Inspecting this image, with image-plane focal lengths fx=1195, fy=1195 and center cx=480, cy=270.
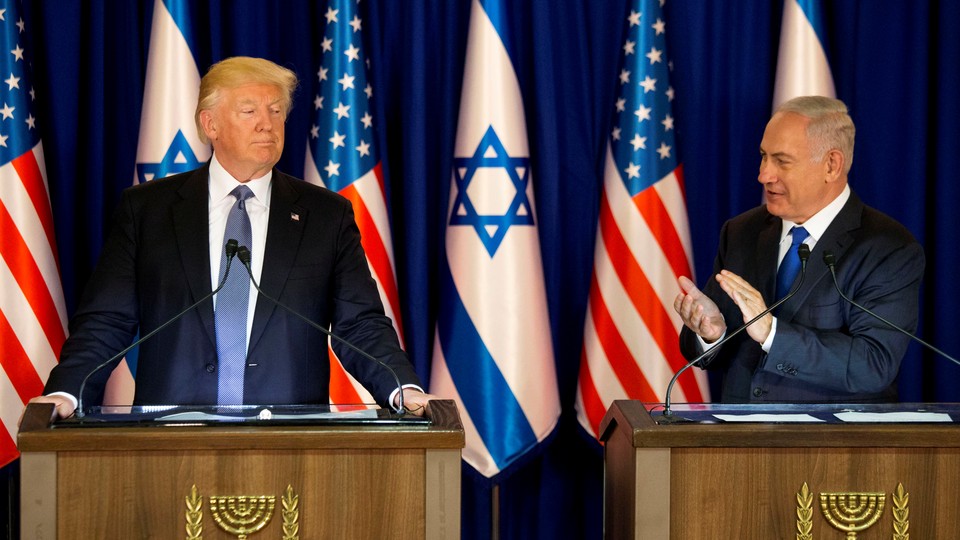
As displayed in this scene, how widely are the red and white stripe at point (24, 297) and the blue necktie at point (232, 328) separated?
1.10m

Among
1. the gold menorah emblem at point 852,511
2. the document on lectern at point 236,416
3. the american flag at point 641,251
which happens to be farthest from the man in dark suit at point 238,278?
the american flag at point 641,251

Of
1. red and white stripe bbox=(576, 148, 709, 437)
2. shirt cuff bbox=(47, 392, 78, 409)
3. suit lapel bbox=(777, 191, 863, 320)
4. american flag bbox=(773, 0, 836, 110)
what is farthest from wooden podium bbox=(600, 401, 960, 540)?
american flag bbox=(773, 0, 836, 110)

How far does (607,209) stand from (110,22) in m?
1.89

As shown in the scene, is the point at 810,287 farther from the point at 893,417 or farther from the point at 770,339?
the point at 893,417

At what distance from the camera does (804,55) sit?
4.07 m

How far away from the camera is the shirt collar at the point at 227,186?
3.14 m

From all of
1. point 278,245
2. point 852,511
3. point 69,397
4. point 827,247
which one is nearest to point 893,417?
point 852,511

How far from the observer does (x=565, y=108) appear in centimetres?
436

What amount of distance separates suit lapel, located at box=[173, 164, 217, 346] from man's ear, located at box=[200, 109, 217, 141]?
0.47ft

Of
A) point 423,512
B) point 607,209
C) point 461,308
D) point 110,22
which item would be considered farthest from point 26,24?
point 423,512

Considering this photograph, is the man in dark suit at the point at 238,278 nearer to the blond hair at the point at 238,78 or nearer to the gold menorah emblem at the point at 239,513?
the blond hair at the point at 238,78

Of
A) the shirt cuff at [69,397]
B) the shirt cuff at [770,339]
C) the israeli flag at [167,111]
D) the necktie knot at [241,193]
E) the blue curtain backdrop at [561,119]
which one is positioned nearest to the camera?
the shirt cuff at [69,397]

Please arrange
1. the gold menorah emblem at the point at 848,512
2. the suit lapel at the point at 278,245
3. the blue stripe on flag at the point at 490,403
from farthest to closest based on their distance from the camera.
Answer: the blue stripe on flag at the point at 490,403, the suit lapel at the point at 278,245, the gold menorah emblem at the point at 848,512

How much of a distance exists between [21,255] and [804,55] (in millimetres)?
2677
